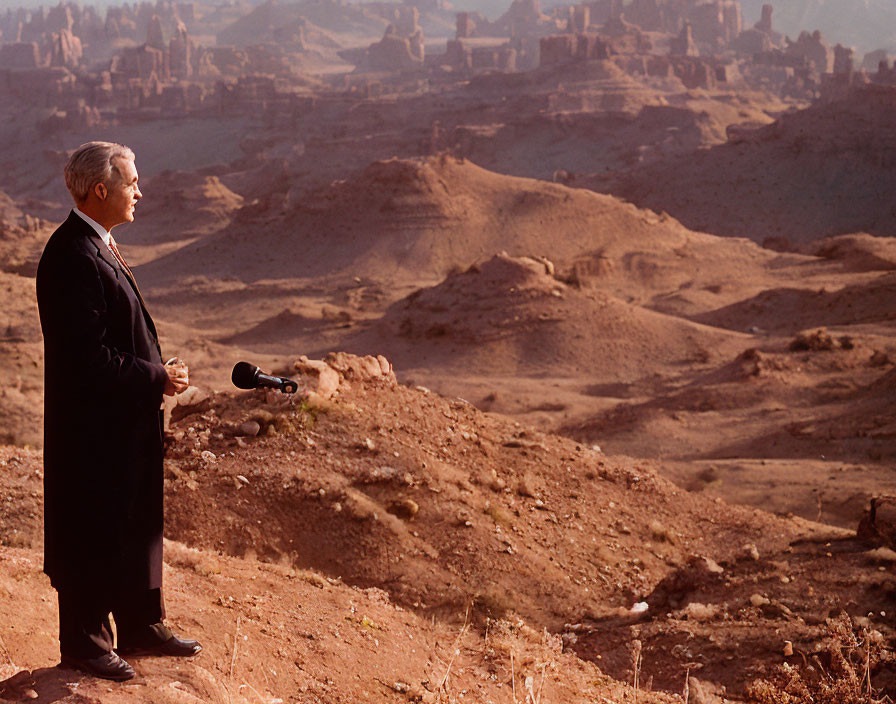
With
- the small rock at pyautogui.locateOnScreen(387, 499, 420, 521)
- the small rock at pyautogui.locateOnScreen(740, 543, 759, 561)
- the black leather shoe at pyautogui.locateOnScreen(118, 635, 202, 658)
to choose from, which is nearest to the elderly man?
the black leather shoe at pyautogui.locateOnScreen(118, 635, 202, 658)

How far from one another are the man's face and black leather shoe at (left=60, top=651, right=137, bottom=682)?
59.8 inches

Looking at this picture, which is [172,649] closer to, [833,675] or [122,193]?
[122,193]

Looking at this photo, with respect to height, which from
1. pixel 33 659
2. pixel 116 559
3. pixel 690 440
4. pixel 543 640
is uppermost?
pixel 116 559

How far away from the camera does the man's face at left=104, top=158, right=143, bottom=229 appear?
3244 mm

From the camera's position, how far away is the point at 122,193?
10.7ft

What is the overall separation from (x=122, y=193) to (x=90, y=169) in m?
0.13

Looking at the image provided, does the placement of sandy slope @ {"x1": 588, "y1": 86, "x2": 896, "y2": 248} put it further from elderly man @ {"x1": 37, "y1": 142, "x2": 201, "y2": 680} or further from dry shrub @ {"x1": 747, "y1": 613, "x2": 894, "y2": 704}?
elderly man @ {"x1": 37, "y1": 142, "x2": 201, "y2": 680}

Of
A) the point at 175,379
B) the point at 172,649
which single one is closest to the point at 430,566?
the point at 172,649

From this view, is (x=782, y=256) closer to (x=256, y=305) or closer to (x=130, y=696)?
(x=256, y=305)

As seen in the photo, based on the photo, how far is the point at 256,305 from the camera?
27609mm

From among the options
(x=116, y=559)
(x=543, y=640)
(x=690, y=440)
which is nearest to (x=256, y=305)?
(x=690, y=440)

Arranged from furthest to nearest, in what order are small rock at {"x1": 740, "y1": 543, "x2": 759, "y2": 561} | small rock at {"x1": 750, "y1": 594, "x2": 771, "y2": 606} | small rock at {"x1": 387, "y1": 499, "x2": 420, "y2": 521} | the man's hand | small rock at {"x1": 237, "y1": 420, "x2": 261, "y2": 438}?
1. small rock at {"x1": 237, "y1": 420, "x2": 261, "y2": 438}
2. small rock at {"x1": 740, "y1": 543, "x2": 759, "y2": 561}
3. small rock at {"x1": 387, "y1": 499, "x2": 420, "y2": 521}
4. small rock at {"x1": 750, "y1": 594, "x2": 771, "y2": 606}
5. the man's hand

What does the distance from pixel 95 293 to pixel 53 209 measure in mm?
51393

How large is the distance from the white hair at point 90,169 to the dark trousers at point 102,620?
140cm
